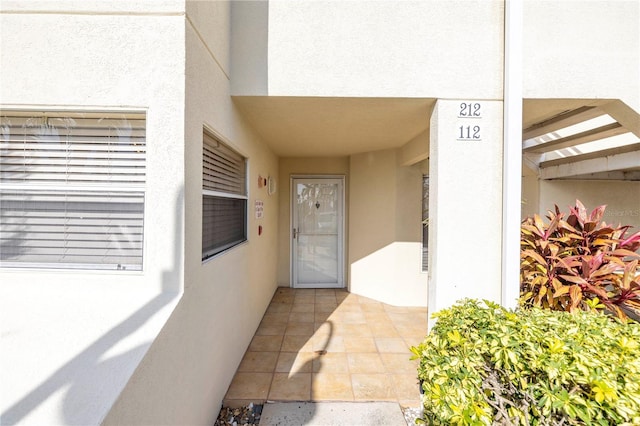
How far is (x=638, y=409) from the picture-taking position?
3.92 feet

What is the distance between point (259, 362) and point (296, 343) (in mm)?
597

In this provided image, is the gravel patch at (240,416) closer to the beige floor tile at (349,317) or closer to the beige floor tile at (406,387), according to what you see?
the beige floor tile at (406,387)

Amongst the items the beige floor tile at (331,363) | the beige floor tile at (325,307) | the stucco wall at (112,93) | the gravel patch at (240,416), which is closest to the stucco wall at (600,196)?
the beige floor tile at (325,307)

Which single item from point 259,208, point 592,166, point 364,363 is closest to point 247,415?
point 364,363

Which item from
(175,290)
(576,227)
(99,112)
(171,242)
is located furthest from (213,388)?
(576,227)

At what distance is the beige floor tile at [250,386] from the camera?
2658 millimetres

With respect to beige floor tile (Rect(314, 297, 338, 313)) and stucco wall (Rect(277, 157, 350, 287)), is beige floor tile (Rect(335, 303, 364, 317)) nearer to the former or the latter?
beige floor tile (Rect(314, 297, 338, 313))

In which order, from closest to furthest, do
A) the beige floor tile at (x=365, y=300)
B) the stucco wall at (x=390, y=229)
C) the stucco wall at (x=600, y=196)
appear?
the stucco wall at (x=600, y=196) < the stucco wall at (x=390, y=229) < the beige floor tile at (x=365, y=300)

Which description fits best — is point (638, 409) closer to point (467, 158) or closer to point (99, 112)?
point (467, 158)

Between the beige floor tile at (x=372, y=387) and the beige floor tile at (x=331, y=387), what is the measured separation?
0.07m

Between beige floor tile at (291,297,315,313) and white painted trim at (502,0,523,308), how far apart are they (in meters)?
3.10

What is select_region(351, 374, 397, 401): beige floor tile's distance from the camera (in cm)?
264

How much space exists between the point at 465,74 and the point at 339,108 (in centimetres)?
126

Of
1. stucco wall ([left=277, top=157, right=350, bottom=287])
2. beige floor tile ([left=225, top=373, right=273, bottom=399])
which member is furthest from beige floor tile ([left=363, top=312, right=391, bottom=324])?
beige floor tile ([left=225, top=373, right=273, bottom=399])
